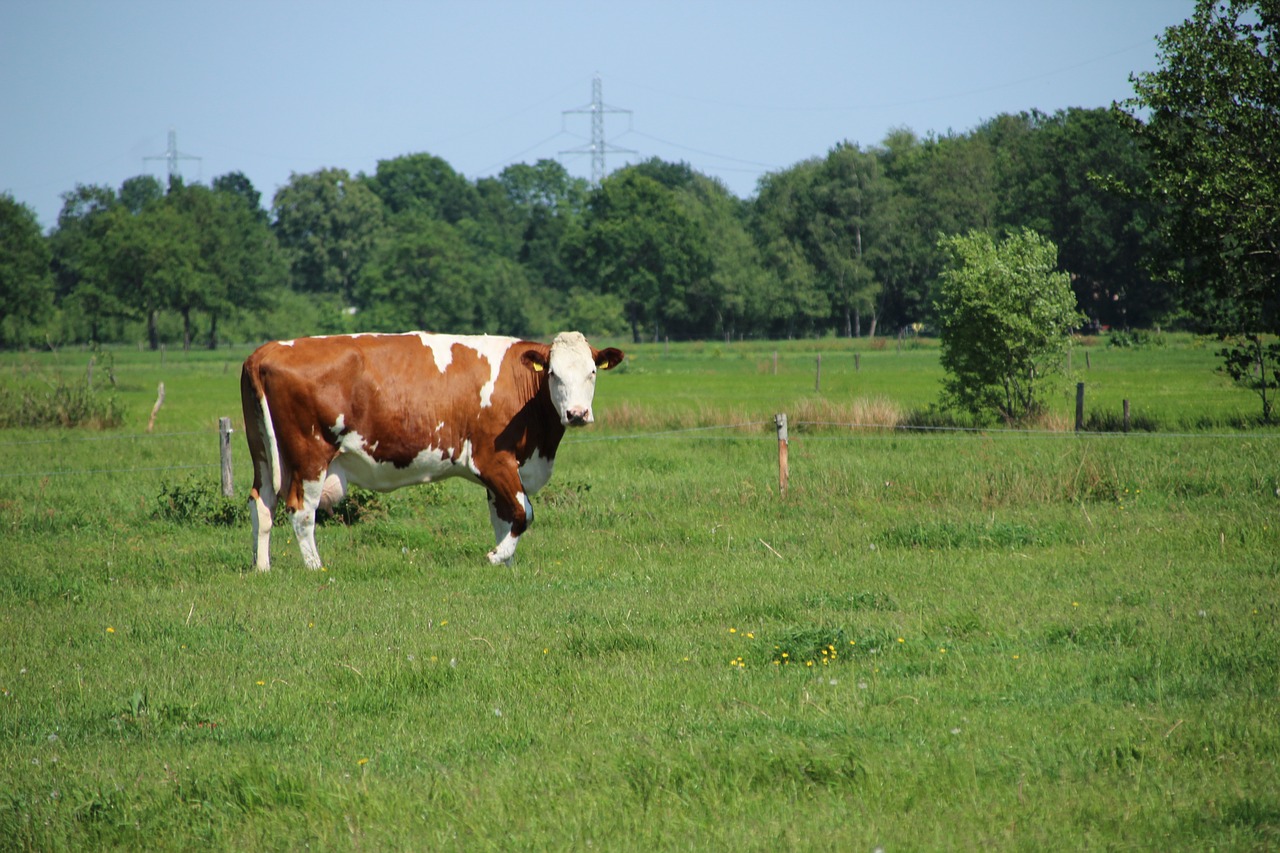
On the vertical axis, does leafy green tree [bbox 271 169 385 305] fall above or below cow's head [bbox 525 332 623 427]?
above

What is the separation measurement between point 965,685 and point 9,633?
7.18 metres

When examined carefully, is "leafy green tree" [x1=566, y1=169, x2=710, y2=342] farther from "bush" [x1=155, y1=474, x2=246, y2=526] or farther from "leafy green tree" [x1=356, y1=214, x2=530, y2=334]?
"bush" [x1=155, y1=474, x2=246, y2=526]

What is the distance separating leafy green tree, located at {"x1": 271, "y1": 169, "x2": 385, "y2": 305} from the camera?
129 meters

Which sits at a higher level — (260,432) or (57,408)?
(260,432)

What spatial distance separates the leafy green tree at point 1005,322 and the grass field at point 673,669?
8903 mm

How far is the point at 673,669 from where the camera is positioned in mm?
7777

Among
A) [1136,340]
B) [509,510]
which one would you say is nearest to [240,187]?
[1136,340]

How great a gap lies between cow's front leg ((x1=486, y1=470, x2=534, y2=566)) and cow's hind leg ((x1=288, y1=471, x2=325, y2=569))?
1.75 metres

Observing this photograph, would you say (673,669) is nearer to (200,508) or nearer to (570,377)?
(570,377)

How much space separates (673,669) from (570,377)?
4.90m

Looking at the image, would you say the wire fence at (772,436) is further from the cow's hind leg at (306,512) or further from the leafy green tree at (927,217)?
the leafy green tree at (927,217)

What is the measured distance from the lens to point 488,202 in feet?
526

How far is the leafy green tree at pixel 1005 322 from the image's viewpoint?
24875mm

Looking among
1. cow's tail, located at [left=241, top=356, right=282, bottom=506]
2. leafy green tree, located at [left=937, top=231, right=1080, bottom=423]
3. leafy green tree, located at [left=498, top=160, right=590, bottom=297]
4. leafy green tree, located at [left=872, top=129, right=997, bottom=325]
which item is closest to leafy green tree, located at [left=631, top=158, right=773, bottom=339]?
→ leafy green tree, located at [left=872, top=129, right=997, bottom=325]
